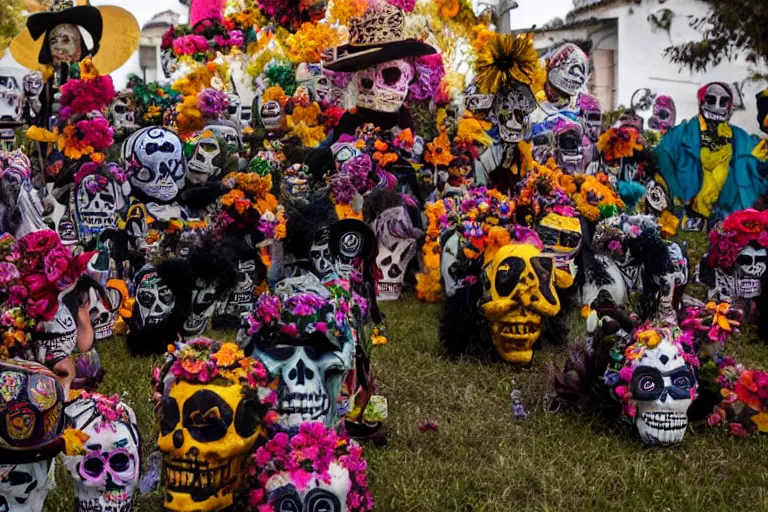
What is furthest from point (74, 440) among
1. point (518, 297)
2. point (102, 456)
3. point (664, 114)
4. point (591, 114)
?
point (664, 114)

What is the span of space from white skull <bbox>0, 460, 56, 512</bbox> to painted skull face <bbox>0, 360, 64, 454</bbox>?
0.36ft

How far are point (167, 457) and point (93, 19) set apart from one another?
23.6 ft

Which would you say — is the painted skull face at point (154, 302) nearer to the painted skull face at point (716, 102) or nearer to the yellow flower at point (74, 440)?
the yellow flower at point (74, 440)

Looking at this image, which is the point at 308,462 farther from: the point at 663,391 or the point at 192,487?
the point at 663,391

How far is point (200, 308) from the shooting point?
5.64 meters

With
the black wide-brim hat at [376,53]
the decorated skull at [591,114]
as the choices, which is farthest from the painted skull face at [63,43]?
the decorated skull at [591,114]

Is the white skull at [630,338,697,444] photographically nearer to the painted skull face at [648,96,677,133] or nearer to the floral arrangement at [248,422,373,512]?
the floral arrangement at [248,422,373,512]

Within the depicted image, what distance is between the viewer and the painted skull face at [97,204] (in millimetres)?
6309

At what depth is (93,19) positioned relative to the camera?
9117mm

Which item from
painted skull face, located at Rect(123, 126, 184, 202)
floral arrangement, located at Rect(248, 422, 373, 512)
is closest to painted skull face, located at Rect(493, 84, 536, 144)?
painted skull face, located at Rect(123, 126, 184, 202)

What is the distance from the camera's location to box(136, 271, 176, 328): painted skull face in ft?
18.4

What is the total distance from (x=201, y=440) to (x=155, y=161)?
338cm

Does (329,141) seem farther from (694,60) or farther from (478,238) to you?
(694,60)

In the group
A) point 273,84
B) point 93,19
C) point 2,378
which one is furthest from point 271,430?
point 273,84
